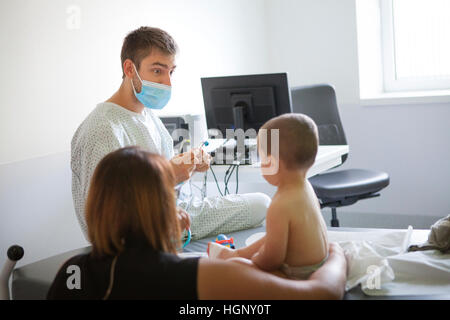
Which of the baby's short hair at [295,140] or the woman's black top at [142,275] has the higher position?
the baby's short hair at [295,140]

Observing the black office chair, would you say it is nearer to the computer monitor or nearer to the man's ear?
the computer monitor

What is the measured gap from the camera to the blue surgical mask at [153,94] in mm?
2043

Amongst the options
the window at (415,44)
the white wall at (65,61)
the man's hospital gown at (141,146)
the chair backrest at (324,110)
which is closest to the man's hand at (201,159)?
the man's hospital gown at (141,146)

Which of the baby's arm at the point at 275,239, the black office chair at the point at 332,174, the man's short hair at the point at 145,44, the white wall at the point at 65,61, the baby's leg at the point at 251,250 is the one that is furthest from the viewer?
the black office chair at the point at 332,174

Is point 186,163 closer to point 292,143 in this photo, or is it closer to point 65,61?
point 292,143

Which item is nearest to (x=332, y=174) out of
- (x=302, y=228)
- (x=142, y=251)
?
(x=302, y=228)

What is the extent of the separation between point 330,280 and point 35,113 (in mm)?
1535

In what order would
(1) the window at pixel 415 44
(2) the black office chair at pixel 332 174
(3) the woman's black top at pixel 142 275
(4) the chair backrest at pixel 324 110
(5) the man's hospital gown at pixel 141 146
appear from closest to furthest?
(3) the woman's black top at pixel 142 275, (5) the man's hospital gown at pixel 141 146, (2) the black office chair at pixel 332 174, (4) the chair backrest at pixel 324 110, (1) the window at pixel 415 44

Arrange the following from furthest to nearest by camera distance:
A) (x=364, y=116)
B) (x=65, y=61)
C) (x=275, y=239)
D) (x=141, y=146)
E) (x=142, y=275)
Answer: (x=364, y=116) → (x=65, y=61) → (x=141, y=146) → (x=275, y=239) → (x=142, y=275)

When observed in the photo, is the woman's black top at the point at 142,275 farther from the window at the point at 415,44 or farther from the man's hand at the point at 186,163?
the window at the point at 415,44

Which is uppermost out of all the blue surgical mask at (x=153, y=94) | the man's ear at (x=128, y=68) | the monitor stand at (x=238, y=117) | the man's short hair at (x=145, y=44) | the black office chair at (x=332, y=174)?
the man's short hair at (x=145, y=44)

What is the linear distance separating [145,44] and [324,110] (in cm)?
149

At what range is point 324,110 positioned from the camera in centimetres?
323
